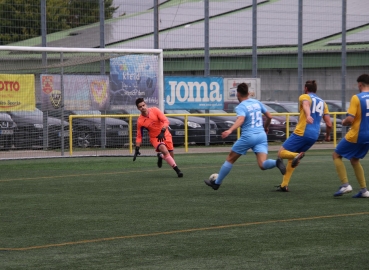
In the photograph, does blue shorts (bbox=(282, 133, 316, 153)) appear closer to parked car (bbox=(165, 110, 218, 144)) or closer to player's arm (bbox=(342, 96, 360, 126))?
player's arm (bbox=(342, 96, 360, 126))

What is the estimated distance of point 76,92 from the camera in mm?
→ 23781

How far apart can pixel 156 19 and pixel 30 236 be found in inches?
759

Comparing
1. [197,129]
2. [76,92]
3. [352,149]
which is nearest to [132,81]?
[76,92]

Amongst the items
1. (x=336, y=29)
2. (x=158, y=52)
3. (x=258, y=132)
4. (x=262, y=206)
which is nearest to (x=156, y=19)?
(x=158, y=52)

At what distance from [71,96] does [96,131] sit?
5.58 ft

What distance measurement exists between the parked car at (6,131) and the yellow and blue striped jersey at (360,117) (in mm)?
12264

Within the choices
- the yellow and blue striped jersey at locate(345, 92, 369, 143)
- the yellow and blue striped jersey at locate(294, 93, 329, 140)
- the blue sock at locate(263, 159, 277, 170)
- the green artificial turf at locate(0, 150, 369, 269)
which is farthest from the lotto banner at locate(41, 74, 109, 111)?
the yellow and blue striped jersey at locate(345, 92, 369, 143)

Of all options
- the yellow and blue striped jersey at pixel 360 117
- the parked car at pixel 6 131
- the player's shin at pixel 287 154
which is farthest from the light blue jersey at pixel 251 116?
the parked car at pixel 6 131

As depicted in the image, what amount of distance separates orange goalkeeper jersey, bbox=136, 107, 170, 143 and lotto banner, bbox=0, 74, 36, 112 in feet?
17.9

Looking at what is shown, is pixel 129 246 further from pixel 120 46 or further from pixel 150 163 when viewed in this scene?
pixel 120 46

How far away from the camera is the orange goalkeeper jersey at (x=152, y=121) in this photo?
721 inches

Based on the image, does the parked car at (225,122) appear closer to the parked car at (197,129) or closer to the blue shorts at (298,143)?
the parked car at (197,129)

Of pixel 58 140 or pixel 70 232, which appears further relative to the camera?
pixel 58 140

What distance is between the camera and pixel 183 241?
28.7 ft
